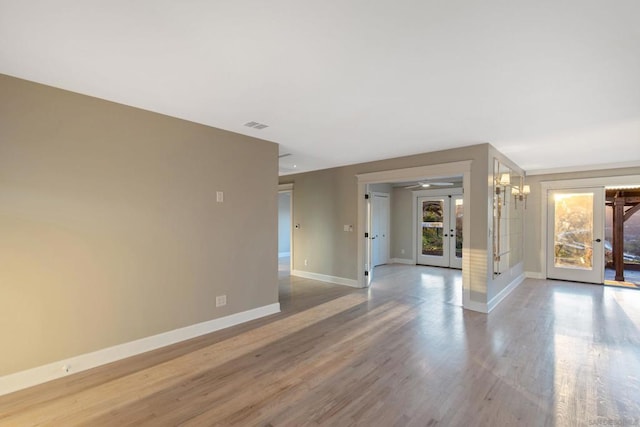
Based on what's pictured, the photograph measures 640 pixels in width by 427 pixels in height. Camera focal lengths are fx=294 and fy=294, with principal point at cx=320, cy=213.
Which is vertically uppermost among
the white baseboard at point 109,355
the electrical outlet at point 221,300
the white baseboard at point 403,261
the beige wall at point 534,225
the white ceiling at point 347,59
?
the white ceiling at point 347,59

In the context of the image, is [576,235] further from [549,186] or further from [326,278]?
[326,278]

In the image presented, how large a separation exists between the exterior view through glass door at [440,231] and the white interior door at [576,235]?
6.60 ft

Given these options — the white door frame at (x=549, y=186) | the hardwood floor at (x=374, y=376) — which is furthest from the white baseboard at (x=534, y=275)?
the hardwood floor at (x=374, y=376)

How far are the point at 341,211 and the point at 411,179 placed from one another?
65.0 inches

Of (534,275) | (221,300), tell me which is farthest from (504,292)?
(221,300)

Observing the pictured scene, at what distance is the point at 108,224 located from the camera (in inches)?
114

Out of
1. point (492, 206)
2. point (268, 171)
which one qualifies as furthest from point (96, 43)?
point (492, 206)

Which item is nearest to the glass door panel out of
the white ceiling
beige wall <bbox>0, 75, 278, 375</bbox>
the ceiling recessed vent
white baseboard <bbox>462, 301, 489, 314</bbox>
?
white baseboard <bbox>462, 301, 489, 314</bbox>

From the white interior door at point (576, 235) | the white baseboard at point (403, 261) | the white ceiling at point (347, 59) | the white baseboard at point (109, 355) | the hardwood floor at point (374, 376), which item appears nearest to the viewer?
the white ceiling at point (347, 59)

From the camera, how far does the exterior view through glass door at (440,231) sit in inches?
321

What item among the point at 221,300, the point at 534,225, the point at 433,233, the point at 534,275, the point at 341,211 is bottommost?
the point at 534,275

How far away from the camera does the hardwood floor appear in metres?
2.12

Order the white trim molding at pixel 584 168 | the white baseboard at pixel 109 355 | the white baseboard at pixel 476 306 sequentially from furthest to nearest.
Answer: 1. the white trim molding at pixel 584 168
2. the white baseboard at pixel 476 306
3. the white baseboard at pixel 109 355

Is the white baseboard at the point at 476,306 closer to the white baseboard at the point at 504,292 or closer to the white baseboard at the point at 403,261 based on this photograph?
the white baseboard at the point at 504,292
